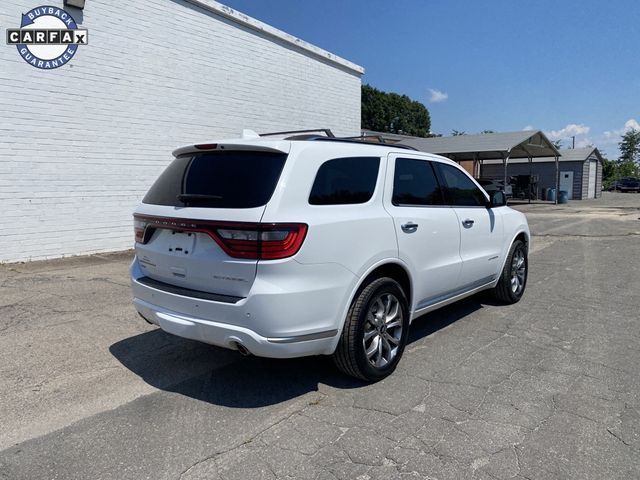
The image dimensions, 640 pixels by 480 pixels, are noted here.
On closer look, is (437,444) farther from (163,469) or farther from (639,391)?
(639,391)

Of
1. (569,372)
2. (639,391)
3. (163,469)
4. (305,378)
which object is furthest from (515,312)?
(163,469)

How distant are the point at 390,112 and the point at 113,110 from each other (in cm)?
6716

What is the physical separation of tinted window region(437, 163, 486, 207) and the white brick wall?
7.76 metres

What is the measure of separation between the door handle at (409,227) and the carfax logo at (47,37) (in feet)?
27.3

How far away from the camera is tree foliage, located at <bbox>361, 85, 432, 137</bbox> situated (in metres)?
72.1

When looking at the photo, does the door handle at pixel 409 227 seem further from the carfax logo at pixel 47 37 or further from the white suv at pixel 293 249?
the carfax logo at pixel 47 37

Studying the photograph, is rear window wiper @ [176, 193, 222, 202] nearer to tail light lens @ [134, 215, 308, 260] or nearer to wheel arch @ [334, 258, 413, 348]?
tail light lens @ [134, 215, 308, 260]

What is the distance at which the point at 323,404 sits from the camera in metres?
3.53

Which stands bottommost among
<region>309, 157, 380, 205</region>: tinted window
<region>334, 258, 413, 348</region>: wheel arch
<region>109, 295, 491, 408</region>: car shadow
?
<region>109, 295, 491, 408</region>: car shadow

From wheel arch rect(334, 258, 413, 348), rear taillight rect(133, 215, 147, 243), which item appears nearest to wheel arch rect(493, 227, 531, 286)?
wheel arch rect(334, 258, 413, 348)

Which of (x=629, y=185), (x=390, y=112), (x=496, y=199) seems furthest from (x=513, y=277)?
(x=390, y=112)

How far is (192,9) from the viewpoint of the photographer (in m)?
11.4

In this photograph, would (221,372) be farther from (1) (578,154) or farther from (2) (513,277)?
(1) (578,154)

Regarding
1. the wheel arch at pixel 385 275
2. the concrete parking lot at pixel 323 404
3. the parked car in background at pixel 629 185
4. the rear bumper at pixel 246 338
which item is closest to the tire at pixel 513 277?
the concrete parking lot at pixel 323 404
